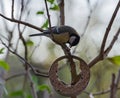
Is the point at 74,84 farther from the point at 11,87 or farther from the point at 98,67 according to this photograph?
the point at 11,87

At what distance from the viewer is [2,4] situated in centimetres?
175

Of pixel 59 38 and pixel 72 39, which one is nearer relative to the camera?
pixel 59 38

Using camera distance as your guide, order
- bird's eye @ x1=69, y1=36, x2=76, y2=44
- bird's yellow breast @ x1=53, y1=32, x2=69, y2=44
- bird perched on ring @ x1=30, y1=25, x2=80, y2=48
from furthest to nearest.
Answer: bird's eye @ x1=69, y1=36, x2=76, y2=44 → bird perched on ring @ x1=30, y1=25, x2=80, y2=48 → bird's yellow breast @ x1=53, y1=32, x2=69, y2=44

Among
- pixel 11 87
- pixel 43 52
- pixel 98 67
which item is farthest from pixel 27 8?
pixel 11 87

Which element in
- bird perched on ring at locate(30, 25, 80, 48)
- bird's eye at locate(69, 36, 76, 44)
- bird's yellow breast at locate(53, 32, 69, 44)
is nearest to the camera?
bird's yellow breast at locate(53, 32, 69, 44)

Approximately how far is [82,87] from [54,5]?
0.44 m

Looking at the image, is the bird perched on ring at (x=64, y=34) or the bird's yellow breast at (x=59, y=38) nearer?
the bird's yellow breast at (x=59, y=38)

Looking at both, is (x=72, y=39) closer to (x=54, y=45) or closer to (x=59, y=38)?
(x=59, y=38)

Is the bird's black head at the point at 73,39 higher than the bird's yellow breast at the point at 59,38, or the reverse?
the bird's yellow breast at the point at 59,38

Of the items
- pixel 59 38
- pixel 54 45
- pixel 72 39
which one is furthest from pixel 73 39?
pixel 54 45

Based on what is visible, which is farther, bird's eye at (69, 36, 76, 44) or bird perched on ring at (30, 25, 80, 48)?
bird's eye at (69, 36, 76, 44)

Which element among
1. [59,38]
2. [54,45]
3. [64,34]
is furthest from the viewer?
[54,45]

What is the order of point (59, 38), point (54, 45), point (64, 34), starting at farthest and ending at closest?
point (54, 45), point (64, 34), point (59, 38)

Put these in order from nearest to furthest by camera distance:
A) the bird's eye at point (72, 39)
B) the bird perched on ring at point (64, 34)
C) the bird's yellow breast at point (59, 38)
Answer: the bird's yellow breast at point (59, 38)
the bird perched on ring at point (64, 34)
the bird's eye at point (72, 39)
